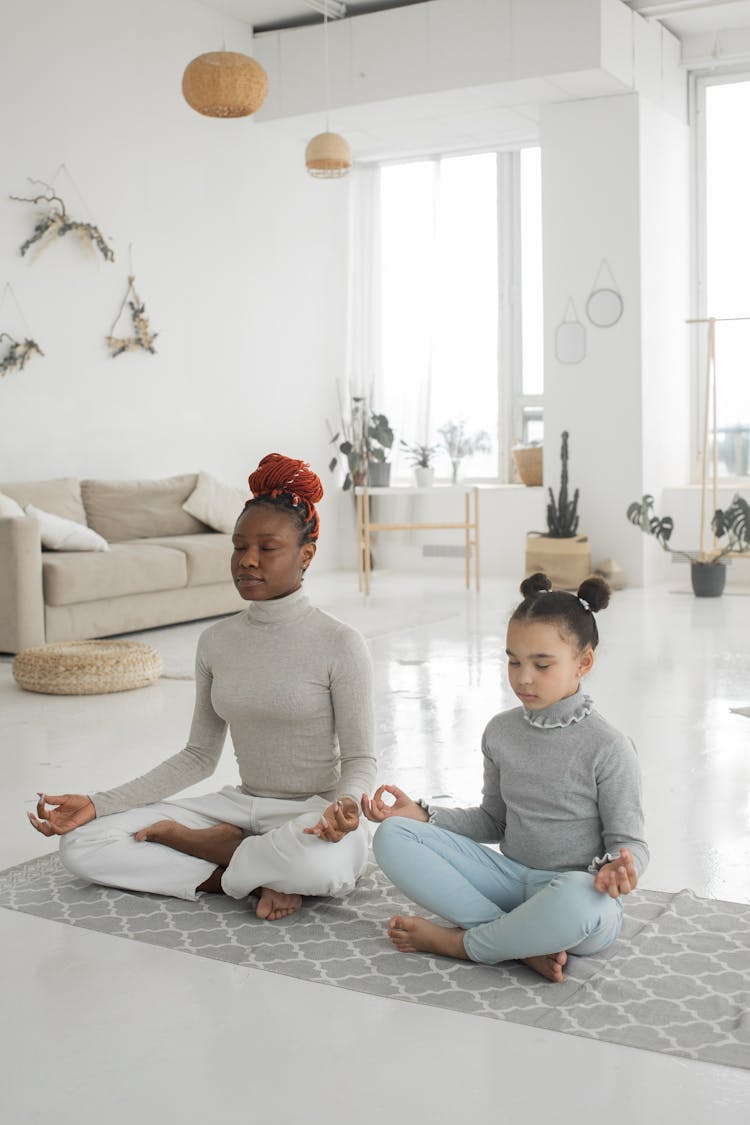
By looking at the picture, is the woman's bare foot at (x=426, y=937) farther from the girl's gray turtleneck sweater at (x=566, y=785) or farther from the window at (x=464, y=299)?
the window at (x=464, y=299)

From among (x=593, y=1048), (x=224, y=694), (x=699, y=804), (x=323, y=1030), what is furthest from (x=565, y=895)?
(x=699, y=804)

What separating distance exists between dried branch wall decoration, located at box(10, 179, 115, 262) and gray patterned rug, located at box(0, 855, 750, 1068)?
4.61 m

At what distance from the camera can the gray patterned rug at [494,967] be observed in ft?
6.24

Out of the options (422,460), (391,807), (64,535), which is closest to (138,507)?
(64,535)

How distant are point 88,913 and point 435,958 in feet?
2.21

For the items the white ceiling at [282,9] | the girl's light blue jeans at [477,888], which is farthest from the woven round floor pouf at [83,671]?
the white ceiling at [282,9]

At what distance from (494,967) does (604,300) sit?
6440 millimetres

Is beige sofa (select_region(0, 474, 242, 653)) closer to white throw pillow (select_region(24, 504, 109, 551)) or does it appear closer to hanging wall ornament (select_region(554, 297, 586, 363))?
white throw pillow (select_region(24, 504, 109, 551))

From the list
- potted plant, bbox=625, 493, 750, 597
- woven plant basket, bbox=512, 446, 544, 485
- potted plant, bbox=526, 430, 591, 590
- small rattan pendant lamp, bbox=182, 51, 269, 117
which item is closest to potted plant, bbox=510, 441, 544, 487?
woven plant basket, bbox=512, 446, 544, 485

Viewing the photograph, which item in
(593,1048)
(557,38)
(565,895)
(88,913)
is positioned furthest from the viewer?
(557,38)

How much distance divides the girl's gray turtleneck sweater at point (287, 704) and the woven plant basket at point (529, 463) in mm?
6200

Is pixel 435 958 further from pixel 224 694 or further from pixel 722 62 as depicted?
pixel 722 62

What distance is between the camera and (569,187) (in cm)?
801

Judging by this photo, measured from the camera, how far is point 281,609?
2480mm
